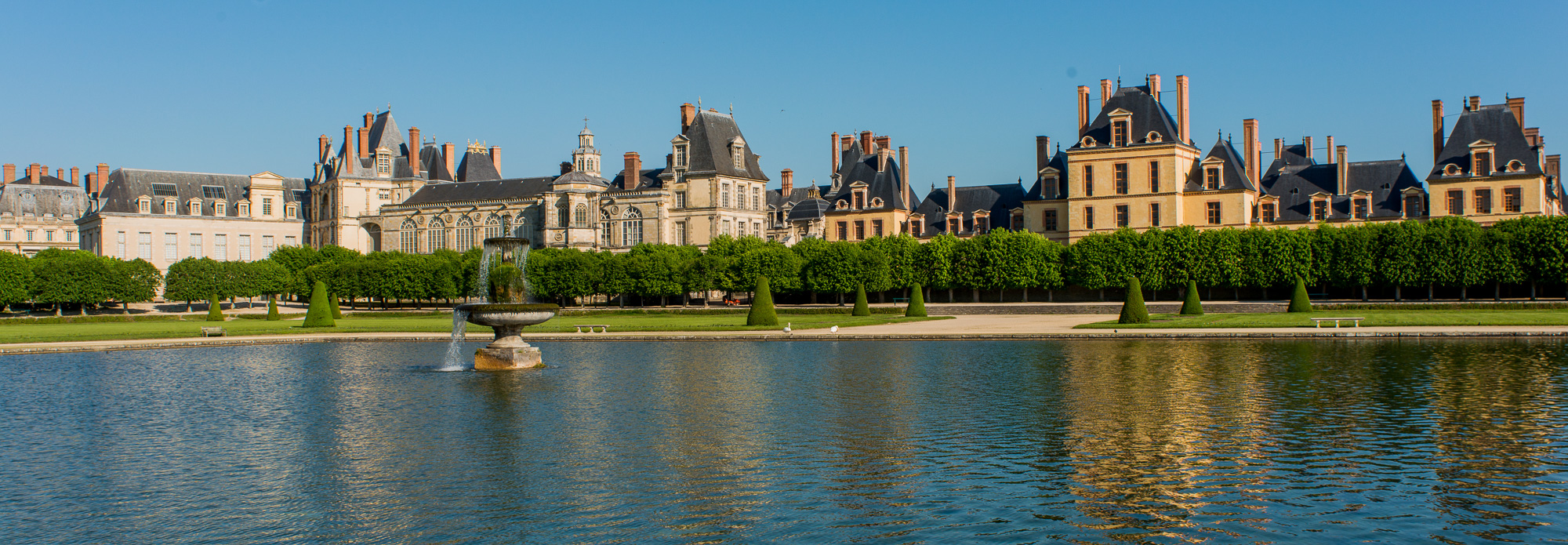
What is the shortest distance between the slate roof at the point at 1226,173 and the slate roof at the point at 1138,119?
243 cm

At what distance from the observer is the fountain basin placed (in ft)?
88.6

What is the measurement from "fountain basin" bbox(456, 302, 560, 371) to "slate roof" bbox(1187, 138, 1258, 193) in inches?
1797

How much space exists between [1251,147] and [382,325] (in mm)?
44838

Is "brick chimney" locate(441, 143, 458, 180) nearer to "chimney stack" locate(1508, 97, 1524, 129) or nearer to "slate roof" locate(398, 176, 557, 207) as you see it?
"slate roof" locate(398, 176, 557, 207)

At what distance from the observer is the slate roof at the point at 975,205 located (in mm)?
72250

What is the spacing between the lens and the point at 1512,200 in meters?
57.0

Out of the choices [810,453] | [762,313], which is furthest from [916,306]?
[810,453]

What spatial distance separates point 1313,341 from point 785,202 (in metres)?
61.8

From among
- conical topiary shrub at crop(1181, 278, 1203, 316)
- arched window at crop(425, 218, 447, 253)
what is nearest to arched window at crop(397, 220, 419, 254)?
arched window at crop(425, 218, 447, 253)

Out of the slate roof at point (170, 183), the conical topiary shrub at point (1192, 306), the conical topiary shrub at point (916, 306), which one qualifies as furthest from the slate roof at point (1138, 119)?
the slate roof at point (170, 183)

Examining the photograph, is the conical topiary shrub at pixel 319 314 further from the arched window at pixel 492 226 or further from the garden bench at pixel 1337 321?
the arched window at pixel 492 226

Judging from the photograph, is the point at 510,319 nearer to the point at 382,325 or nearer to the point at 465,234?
the point at 382,325

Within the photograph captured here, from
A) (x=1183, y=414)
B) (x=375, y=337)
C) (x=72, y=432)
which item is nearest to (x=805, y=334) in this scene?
(x=375, y=337)

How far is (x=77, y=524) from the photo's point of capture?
40.3 ft
